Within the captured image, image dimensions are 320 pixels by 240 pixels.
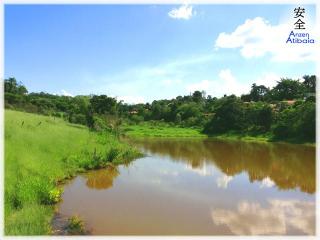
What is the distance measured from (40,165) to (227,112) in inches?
1194

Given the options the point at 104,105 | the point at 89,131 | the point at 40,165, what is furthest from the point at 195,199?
the point at 104,105

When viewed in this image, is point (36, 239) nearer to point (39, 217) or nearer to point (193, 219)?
point (39, 217)

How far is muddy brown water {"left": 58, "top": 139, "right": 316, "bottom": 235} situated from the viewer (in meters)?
8.91

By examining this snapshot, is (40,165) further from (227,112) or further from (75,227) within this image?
(227,112)

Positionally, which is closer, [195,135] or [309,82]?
[195,135]

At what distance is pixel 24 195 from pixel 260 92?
166 feet

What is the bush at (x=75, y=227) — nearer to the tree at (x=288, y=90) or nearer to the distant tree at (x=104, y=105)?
the distant tree at (x=104, y=105)

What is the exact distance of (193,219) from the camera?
9.48 metres

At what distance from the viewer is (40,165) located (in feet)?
40.7

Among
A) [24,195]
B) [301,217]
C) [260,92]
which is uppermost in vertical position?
[260,92]

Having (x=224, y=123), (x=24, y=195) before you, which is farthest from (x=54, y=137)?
(x=224, y=123)

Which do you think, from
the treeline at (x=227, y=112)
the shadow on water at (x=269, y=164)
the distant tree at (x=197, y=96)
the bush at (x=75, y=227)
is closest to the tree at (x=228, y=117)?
the treeline at (x=227, y=112)

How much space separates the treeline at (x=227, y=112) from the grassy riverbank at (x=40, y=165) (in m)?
7.94

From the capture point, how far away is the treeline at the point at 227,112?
30098mm
